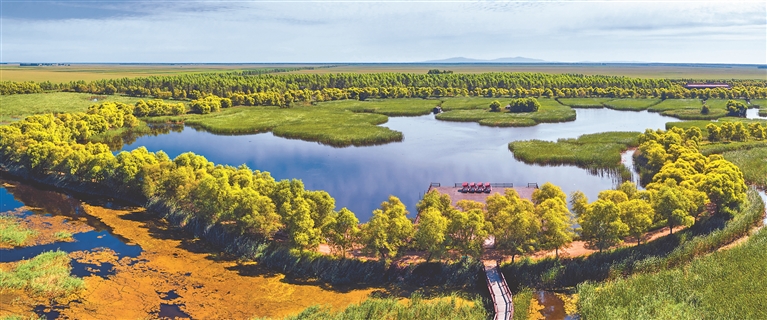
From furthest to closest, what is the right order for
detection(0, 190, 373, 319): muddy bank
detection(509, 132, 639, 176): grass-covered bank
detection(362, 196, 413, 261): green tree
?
detection(509, 132, 639, 176): grass-covered bank, detection(362, 196, 413, 261): green tree, detection(0, 190, 373, 319): muddy bank

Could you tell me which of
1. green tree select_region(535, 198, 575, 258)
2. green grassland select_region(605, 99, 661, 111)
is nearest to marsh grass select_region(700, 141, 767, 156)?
green tree select_region(535, 198, 575, 258)

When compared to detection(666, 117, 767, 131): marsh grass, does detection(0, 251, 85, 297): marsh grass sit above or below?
below

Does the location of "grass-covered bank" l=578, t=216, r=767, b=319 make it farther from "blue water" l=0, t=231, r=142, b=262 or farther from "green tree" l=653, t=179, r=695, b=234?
"blue water" l=0, t=231, r=142, b=262

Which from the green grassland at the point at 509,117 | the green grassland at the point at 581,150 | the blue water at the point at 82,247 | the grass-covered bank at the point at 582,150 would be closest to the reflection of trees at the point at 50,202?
the blue water at the point at 82,247

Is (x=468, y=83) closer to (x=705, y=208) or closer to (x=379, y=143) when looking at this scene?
(x=379, y=143)

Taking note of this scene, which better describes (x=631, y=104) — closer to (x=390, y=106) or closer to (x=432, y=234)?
(x=390, y=106)

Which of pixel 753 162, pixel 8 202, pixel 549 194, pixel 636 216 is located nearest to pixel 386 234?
pixel 549 194

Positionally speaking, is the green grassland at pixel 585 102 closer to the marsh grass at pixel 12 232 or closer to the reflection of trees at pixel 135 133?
the reflection of trees at pixel 135 133
